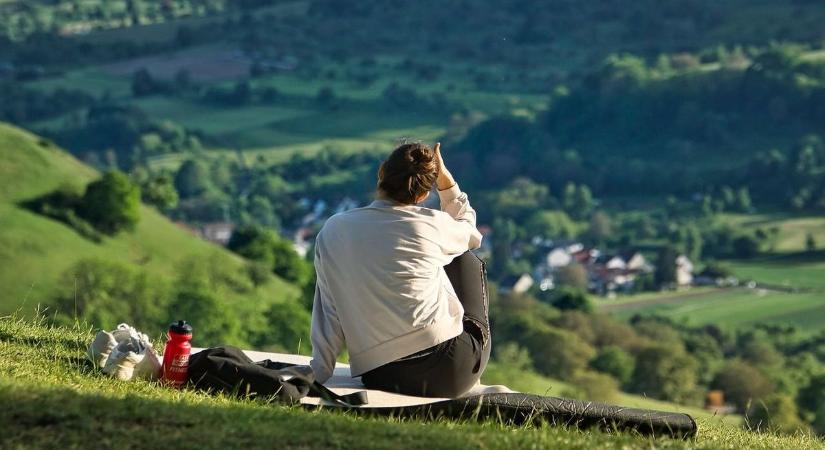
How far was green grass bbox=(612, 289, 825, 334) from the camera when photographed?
341 ft

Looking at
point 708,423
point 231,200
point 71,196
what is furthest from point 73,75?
point 708,423

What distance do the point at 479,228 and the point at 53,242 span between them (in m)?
72.8

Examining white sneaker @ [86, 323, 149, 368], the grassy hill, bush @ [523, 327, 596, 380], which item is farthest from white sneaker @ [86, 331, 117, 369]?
bush @ [523, 327, 596, 380]

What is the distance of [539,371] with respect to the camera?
8238 cm


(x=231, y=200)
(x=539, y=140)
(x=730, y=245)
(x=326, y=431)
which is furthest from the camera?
(x=539, y=140)

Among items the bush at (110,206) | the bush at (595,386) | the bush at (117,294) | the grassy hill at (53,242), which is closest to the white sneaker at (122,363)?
the grassy hill at (53,242)

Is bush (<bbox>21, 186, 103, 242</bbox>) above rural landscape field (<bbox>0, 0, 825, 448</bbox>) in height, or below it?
above

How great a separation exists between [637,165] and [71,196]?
10744cm

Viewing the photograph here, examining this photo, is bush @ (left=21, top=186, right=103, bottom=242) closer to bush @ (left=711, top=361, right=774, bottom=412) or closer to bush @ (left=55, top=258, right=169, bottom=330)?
bush @ (left=55, top=258, right=169, bottom=330)

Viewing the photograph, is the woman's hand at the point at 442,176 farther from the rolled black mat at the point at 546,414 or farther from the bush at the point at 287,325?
the bush at the point at 287,325

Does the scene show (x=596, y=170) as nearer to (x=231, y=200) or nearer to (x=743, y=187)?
(x=743, y=187)

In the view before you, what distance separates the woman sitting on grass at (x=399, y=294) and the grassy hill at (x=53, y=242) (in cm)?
5822

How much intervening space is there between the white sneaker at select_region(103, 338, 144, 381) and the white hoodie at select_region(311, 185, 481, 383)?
0.97 meters

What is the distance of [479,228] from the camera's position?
469ft
